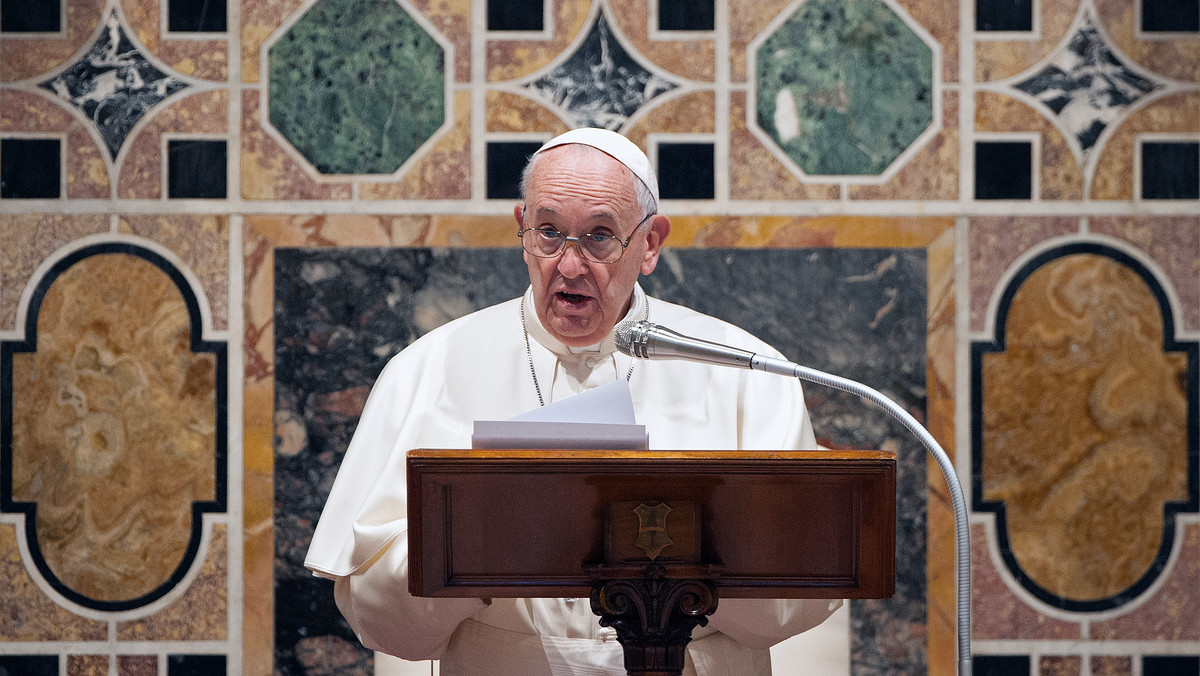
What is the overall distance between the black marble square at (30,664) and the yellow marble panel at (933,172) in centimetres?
317

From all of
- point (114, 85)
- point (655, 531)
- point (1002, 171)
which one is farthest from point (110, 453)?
point (1002, 171)

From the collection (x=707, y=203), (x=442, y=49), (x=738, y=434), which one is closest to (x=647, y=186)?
(x=738, y=434)

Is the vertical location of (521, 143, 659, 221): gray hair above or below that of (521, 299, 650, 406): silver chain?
above

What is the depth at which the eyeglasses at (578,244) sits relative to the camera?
9.90 ft

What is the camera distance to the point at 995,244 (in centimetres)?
424

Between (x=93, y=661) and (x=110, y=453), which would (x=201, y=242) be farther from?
(x=93, y=661)

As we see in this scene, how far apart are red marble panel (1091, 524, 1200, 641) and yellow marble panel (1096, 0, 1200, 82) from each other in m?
1.59

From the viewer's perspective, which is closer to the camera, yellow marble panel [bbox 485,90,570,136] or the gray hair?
the gray hair

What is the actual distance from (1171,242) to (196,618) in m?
3.60

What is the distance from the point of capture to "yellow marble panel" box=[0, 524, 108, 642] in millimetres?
4184

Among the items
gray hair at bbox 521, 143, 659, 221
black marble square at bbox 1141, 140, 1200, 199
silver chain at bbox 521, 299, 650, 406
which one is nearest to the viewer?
gray hair at bbox 521, 143, 659, 221

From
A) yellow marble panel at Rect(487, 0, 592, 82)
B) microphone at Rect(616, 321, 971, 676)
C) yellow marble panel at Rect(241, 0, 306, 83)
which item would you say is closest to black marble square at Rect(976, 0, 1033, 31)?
yellow marble panel at Rect(487, 0, 592, 82)

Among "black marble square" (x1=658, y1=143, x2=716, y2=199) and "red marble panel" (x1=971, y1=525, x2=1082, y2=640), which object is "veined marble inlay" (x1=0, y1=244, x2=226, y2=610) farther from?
"red marble panel" (x1=971, y1=525, x2=1082, y2=640)

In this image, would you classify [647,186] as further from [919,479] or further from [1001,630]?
[1001,630]
